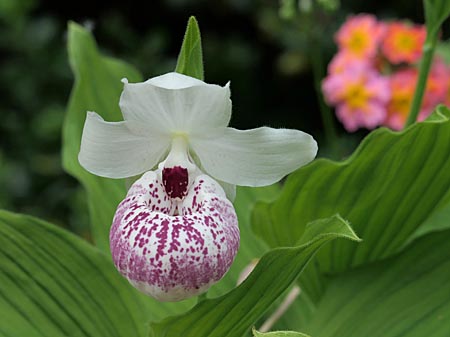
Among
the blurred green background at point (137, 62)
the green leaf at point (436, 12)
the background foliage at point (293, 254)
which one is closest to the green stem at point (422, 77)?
the green leaf at point (436, 12)

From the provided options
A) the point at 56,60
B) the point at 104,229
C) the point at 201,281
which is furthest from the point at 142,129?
the point at 56,60

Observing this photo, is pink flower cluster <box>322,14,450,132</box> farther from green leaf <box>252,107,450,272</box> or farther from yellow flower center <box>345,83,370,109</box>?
green leaf <box>252,107,450,272</box>

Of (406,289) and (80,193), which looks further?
(80,193)

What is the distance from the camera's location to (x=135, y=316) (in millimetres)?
954

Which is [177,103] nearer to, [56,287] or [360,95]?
[56,287]

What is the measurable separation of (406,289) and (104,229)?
0.40m

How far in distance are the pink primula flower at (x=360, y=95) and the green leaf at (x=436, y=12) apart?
1.76ft

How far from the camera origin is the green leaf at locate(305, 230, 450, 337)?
3.07 feet

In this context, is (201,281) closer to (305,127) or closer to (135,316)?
(135,316)

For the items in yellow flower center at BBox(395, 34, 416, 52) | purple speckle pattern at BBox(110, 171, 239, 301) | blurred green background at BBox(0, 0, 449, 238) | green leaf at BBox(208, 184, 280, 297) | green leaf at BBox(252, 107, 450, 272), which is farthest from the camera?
blurred green background at BBox(0, 0, 449, 238)

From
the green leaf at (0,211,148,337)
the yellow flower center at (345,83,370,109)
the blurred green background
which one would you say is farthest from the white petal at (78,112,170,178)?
the blurred green background

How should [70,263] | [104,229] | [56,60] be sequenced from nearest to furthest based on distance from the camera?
1. [70,263]
2. [104,229]
3. [56,60]

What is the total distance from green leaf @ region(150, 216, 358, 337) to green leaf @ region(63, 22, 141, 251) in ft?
1.00

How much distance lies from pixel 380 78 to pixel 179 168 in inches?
34.0
